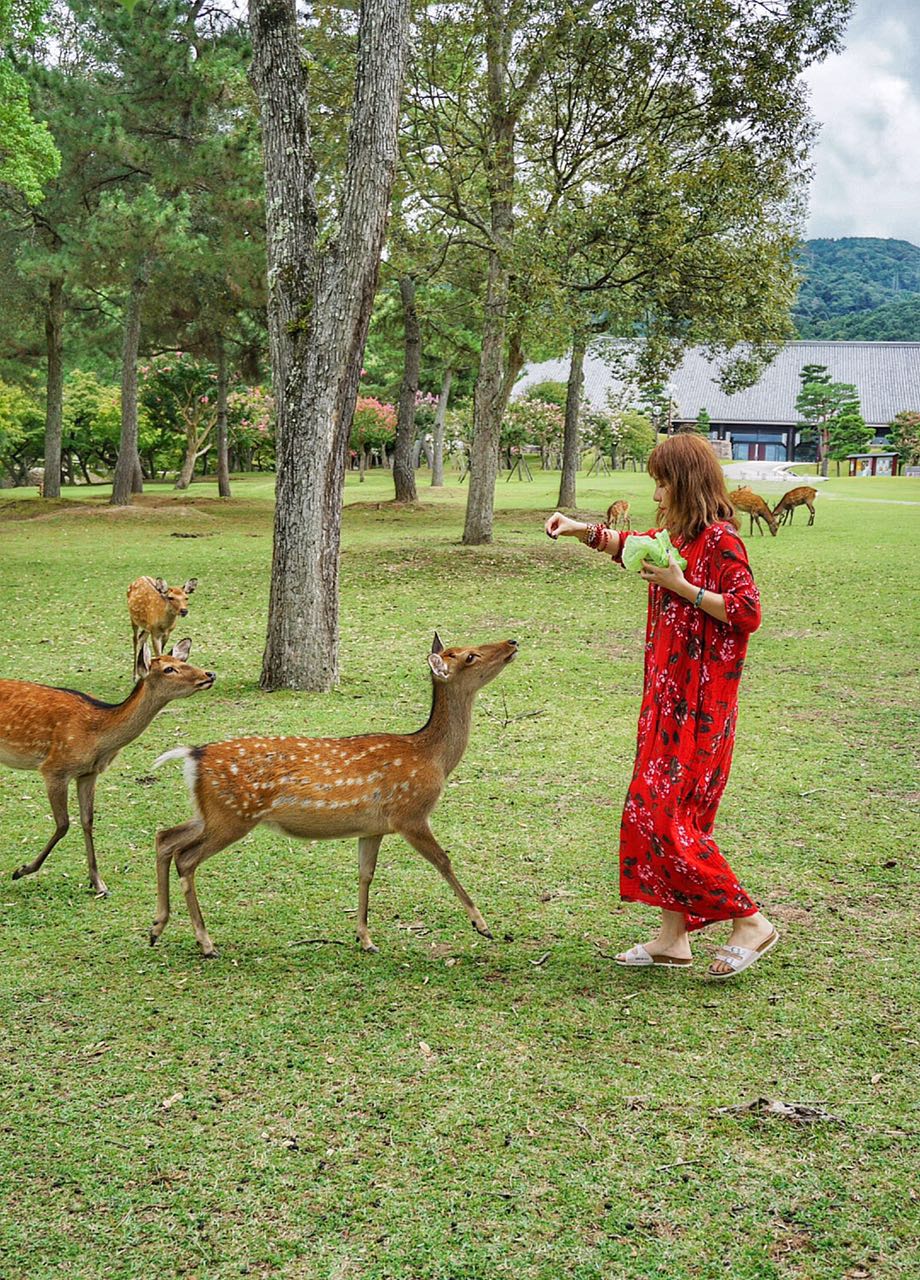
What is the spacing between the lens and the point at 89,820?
16.4 ft

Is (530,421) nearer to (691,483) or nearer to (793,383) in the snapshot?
(793,383)

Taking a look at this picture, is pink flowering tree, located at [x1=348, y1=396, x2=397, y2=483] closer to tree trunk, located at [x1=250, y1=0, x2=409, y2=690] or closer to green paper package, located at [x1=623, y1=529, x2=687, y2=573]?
tree trunk, located at [x1=250, y1=0, x2=409, y2=690]

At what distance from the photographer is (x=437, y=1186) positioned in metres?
3.09

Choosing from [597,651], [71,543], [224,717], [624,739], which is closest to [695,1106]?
[624,739]

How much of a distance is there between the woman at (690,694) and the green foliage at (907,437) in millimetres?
47986

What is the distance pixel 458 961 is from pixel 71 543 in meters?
16.6

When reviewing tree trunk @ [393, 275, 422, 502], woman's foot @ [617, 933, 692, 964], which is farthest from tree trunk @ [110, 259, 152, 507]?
woman's foot @ [617, 933, 692, 964]

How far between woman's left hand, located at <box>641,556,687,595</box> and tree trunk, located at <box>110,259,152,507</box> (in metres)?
20.0

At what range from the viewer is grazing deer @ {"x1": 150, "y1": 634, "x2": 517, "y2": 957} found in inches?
167

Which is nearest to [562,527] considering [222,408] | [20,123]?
[20,123]

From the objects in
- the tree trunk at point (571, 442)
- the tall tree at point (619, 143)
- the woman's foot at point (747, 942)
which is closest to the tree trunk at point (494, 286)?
the tall tree at point (619, 143)

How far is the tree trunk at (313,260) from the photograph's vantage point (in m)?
8.44

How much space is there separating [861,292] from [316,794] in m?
99.8

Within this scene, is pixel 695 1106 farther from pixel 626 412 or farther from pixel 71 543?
pixel 626 412
